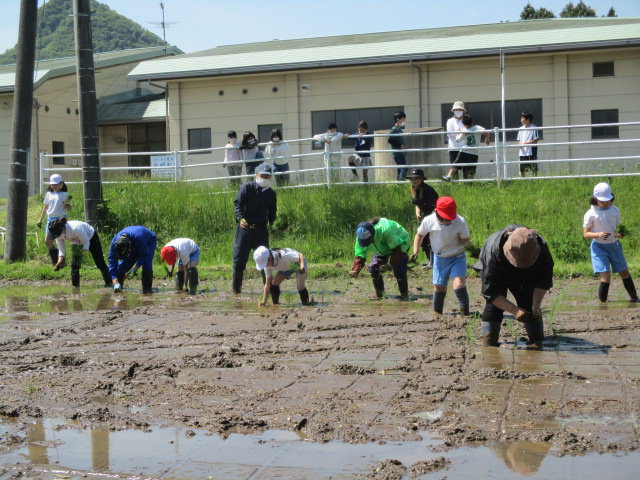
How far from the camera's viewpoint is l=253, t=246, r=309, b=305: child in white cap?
11.1 meters

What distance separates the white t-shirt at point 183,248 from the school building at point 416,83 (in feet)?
25.6

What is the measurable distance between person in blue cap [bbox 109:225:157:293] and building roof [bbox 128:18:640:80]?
1154 cm

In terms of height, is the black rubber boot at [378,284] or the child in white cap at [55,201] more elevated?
the child in white cap at [55,201]

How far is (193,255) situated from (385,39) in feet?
49.3

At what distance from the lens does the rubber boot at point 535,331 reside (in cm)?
830

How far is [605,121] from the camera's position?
22016 millimetres

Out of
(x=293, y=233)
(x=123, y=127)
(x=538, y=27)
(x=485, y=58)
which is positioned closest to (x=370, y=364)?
(x=293, y=233)

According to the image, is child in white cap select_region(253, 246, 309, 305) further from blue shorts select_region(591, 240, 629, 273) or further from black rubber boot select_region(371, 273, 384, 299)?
blue shorts select_region(591, 240, 629, 273)

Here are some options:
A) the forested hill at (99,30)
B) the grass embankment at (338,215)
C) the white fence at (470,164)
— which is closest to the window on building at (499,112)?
the white fence at (470,164)

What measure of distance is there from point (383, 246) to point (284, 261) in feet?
4.58

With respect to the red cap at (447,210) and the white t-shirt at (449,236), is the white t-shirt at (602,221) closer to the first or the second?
the white t-shirt at (449,236)

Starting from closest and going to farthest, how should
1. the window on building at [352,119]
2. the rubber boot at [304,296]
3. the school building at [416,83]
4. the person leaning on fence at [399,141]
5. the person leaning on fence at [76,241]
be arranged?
the rubber boot at [304,296]
the person leaning on fence at [76,241]
the person leaning on fence at [399,141]
the school building at [416,83]
the window on building at [352,119]

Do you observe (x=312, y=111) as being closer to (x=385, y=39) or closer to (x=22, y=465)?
(x=385, y=39)

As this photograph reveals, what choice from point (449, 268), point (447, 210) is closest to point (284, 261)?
point (449, 268)
